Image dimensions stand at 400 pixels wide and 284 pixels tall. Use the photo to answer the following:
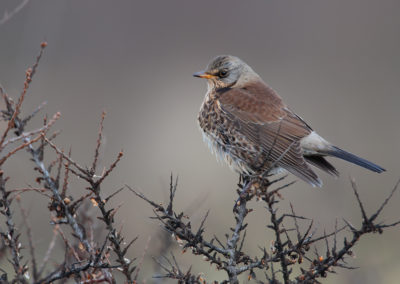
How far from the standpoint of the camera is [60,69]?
11766mm

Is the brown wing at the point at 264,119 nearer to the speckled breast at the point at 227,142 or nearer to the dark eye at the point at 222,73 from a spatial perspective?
the speckled breast at the point at 227,142

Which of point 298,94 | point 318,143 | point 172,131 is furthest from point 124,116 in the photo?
point 318,143

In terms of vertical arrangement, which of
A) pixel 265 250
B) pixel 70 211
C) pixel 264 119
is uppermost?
pixel 264 119

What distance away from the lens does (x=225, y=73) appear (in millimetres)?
5371

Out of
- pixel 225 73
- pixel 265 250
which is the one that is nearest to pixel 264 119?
pixel 225 73

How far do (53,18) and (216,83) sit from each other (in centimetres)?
658

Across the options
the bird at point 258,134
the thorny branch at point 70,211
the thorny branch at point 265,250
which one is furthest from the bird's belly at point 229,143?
the thorny branch at point 70,211

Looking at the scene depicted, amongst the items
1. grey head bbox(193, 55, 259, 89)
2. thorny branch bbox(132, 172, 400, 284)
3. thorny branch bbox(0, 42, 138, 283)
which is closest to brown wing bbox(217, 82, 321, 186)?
grey head bbox(193, 55, 259, 89)

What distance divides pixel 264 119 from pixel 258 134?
31cm

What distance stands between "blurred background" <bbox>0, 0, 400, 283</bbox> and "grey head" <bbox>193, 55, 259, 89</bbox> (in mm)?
1720

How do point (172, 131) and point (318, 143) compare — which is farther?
point (172, 131)

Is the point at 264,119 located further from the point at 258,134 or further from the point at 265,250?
the point at 265,250

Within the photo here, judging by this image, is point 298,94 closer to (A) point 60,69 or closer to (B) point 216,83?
(A) point 60,69

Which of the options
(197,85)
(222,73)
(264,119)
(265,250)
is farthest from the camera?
(197,85)
